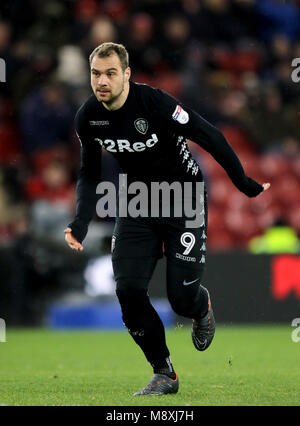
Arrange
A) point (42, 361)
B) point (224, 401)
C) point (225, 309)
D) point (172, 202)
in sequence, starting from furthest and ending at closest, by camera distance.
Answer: point (225, 309) → point (42, 361) → point (172, 202) → point (224, 401)

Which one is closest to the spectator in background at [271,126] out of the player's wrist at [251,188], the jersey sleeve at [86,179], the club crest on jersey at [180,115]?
the player's wrist at [251,188]

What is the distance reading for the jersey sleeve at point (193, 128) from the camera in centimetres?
582

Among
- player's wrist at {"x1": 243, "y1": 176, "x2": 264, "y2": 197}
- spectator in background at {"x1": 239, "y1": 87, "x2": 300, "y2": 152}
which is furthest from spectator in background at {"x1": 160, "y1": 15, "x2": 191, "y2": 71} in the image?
player's wrist at {"x1": 243, "y1": 176, "x2": 264, "y2": 197}

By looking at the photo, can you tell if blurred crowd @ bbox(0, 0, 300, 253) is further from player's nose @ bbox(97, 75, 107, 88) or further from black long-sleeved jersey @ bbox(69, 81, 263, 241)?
player's nose @ bbox(97, 75, 107, 88)

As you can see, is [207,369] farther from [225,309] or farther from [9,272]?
[9,272]

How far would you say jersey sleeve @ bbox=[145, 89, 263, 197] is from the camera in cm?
582

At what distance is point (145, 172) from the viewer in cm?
595

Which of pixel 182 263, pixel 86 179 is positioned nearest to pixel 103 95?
pixel 86 179

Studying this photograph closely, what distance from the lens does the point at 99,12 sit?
1366 centimetres

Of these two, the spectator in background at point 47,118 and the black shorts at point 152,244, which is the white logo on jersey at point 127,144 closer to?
the black shorts at point 152,244

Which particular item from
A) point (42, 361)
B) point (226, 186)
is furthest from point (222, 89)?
point (42, 361)

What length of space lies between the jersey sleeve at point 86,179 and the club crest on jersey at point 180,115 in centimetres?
53

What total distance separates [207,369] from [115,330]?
3821mm
